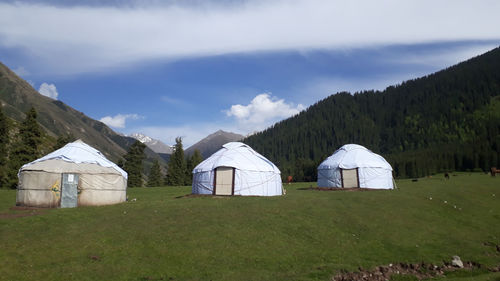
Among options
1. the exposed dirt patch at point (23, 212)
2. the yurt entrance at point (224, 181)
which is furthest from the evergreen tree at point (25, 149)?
the yurt entrance at point (224, 181)

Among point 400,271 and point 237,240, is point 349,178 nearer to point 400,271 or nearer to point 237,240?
point 400,271

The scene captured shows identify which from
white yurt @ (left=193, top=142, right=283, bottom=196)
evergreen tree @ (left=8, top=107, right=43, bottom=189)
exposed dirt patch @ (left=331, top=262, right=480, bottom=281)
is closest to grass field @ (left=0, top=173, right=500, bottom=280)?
exposed dirt patch @ (left=331, top=262, right=480, bottom=281)

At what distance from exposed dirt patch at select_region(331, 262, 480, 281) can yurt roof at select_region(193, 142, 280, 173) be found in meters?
17.3

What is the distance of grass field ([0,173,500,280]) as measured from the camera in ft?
42.3

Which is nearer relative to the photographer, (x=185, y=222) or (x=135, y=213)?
(x=185, y=222)

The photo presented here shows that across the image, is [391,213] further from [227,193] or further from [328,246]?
[227,193]

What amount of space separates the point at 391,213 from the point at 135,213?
1624cm

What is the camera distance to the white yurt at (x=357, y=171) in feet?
126

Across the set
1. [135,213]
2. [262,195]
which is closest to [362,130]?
[262,195]

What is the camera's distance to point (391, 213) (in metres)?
23.3

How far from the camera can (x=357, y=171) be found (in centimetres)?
3825

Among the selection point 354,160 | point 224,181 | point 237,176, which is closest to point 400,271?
point 237,176

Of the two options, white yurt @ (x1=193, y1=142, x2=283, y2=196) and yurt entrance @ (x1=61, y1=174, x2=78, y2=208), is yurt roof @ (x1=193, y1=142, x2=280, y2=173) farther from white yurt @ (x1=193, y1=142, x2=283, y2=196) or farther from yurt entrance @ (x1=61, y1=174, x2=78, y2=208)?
yurt entrance @ (x1=61, y1=174, x2=78, y2=208)

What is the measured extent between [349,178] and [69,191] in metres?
27.4
